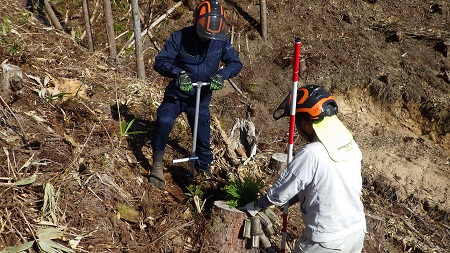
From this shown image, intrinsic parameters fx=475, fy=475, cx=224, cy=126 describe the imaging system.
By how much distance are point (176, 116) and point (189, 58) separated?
71cm

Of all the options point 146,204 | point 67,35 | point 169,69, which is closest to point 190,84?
point 169,69

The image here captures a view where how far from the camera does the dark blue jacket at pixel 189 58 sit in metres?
5.16

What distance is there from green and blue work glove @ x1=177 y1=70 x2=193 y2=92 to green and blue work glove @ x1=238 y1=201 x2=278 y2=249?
137 centimetres

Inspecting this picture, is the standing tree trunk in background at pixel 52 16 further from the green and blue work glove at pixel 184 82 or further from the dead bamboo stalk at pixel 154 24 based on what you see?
the green and blue work glove at pixel 184 82

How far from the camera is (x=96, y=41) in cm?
965

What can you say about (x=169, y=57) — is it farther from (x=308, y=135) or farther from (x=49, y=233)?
(x=49, y=233)

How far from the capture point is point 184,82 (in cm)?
500

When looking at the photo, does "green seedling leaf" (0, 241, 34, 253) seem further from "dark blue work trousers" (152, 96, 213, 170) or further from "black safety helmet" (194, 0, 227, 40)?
"black safety helmet" (194, 0, 227, 40)

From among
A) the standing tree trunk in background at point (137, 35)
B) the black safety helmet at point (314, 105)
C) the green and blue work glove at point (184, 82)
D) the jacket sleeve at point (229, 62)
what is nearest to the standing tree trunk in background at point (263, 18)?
the standing tree trunk in background at point (137, 35)

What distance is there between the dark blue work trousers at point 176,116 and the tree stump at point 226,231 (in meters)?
1.00

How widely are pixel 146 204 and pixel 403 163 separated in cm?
552

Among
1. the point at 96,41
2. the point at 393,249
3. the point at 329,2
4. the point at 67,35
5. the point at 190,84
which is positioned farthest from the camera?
the point at 329,2

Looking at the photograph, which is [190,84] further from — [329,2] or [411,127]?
[329,2]

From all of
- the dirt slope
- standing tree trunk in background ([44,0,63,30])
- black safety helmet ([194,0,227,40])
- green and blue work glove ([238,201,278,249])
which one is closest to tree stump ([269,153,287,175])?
the dirt slope
